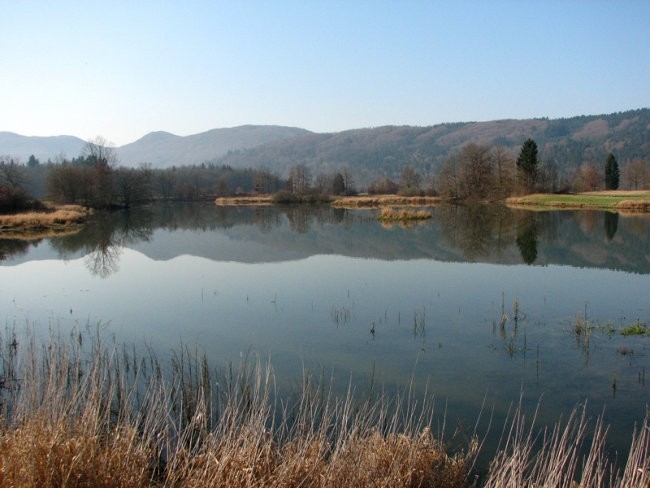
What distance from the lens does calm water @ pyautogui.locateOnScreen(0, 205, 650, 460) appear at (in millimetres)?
7961

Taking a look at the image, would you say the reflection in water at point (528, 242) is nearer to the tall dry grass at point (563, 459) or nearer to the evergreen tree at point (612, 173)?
the tall dry grass at point (563, 459)

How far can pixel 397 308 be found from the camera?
12500 mm

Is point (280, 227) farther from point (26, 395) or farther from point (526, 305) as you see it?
point (26, 395)

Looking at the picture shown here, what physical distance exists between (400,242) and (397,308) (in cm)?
1449

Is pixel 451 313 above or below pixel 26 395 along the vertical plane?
below

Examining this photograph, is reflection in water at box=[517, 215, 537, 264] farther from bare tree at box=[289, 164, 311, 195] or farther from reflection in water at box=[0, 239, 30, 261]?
bare tree at box=[289, 164, 311, 195]

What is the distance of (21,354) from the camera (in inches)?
346

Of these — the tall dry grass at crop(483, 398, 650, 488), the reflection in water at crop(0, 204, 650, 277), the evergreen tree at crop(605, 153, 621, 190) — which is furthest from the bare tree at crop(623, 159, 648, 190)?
the tall dry grass at crop(483, 398, 650, 488)

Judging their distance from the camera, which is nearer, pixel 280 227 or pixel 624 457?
pixel 624 457

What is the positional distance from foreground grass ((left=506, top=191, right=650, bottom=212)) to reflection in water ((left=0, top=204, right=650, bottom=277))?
39.8ft

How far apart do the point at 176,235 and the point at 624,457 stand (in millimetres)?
31970

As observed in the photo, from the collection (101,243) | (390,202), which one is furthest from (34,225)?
(390,202)

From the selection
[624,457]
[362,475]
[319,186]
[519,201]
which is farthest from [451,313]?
[319,186]

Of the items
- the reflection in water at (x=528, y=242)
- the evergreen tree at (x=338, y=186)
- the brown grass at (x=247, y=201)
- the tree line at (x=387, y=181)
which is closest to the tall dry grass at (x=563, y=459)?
the reflection in water at (x=528, y=242)
